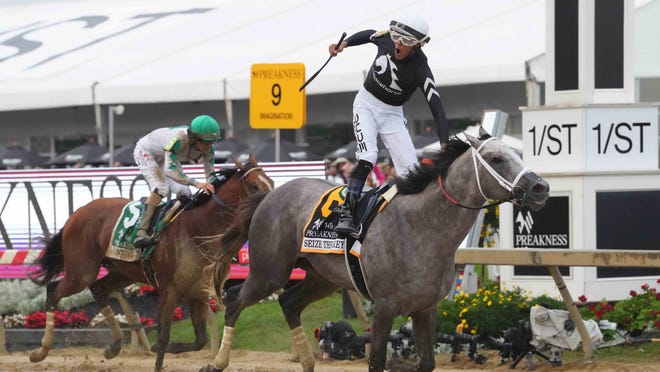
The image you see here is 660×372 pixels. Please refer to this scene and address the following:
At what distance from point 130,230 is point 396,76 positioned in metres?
3.25

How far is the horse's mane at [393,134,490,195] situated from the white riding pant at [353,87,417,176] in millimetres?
342

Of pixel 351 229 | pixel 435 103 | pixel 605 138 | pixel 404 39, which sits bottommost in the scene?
pixel 351 229

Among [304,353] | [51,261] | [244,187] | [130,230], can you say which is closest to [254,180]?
[244,187]

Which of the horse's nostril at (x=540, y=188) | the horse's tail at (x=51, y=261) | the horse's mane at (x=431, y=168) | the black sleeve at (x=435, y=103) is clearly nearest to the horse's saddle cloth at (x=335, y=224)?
the horse's mane at (x=431, y=168)

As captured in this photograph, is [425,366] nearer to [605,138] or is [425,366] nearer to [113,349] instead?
[113,349]

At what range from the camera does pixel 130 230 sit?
10.3 m

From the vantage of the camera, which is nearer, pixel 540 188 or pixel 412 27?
pixel 540 188

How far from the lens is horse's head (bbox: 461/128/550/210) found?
711 cm

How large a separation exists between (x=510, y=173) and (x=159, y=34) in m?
21.9

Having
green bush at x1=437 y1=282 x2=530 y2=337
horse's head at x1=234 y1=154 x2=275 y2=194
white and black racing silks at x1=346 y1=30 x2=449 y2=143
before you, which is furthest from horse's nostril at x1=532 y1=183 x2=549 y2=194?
horse's head at x1=234 y1=154 x2=275 y2=194

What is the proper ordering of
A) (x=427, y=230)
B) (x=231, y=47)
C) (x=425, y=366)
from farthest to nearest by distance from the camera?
(x=231, y=47)
(x=425, y=366)
(x=427, y=230)

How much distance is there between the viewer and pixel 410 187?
7.90 metres

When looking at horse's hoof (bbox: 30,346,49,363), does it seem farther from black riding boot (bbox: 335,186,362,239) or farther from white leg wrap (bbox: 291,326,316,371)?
black riding boot (bbox: 335,186,362,239)

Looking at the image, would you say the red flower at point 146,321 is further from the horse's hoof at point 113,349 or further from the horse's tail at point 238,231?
the horse's tail at point 238,231
